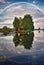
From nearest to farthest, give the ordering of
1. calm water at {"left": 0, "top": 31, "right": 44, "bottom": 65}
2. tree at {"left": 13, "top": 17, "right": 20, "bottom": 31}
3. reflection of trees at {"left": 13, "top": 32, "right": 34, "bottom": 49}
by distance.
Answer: calm water at {"left": 0, "top": 31, "right": 44, "bottom": 65}, reflection of trees at {"left": 13, "top": 32, "right": 34, "bottom": 49}, tree at {"left": 13, "top": 17, "right": 20, "bottom": 31}

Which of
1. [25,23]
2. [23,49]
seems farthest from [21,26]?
[23,49]

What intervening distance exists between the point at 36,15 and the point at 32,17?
167mm

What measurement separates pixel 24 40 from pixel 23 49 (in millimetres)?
303

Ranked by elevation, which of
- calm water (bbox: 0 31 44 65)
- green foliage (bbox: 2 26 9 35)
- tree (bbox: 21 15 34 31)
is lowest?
calm water (bbox: 0 31 44 65)

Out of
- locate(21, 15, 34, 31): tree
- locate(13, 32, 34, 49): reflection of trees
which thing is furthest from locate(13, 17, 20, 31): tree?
locate(13, 32, 34, 49): reflection of trees

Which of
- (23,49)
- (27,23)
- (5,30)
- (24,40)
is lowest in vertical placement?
(23,49)

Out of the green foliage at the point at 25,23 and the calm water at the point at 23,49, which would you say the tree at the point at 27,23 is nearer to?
the green foliage at the point at 25,23

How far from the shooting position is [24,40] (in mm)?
4004

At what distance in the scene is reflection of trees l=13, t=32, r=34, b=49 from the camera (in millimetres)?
3859

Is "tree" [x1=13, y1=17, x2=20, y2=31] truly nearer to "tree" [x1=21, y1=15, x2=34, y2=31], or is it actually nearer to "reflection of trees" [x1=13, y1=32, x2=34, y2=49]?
"tree" [x1=21, y1=15, x2=34, y2=31]

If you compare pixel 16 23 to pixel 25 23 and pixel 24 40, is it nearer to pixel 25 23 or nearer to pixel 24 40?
pixel 25 23

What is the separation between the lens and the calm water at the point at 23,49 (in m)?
3.35

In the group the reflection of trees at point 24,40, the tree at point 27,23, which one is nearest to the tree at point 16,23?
the tree at point 27,23

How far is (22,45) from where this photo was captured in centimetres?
386
